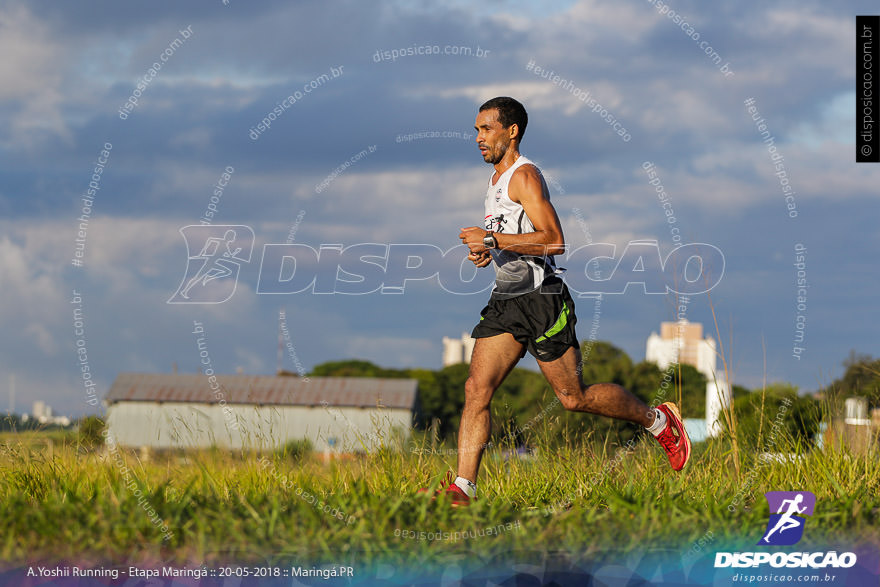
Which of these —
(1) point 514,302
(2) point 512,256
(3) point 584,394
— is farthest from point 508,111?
(3) point 584,394

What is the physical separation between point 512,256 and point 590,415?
14.2 m

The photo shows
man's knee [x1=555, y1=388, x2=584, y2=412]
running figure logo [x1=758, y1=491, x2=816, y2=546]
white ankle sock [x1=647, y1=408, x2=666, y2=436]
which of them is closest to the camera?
running figure logo [x1=758, y1=491, x2=816, y2=546]

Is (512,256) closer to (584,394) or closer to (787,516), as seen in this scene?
(584,394)

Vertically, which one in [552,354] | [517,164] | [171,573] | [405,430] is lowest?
[171,573]

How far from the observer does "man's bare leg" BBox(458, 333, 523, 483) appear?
5578 mm

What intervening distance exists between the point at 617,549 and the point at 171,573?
6.60 ft

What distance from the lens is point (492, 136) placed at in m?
5.73

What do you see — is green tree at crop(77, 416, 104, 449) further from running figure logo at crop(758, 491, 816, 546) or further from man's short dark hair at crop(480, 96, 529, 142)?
running figure logo at crop(758, 491, 816, 546)

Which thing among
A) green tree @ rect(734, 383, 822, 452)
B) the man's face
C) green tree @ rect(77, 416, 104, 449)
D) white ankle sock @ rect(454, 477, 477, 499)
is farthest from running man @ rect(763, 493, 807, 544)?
green tree @ rect(77, 416, 104, 449)

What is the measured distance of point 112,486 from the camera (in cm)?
510

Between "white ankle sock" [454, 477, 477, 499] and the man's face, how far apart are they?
6.56 feet

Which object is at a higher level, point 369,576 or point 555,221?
point 555,221

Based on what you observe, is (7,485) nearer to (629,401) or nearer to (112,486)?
(112,486)

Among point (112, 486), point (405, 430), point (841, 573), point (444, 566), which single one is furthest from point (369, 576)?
point (405, 430)
